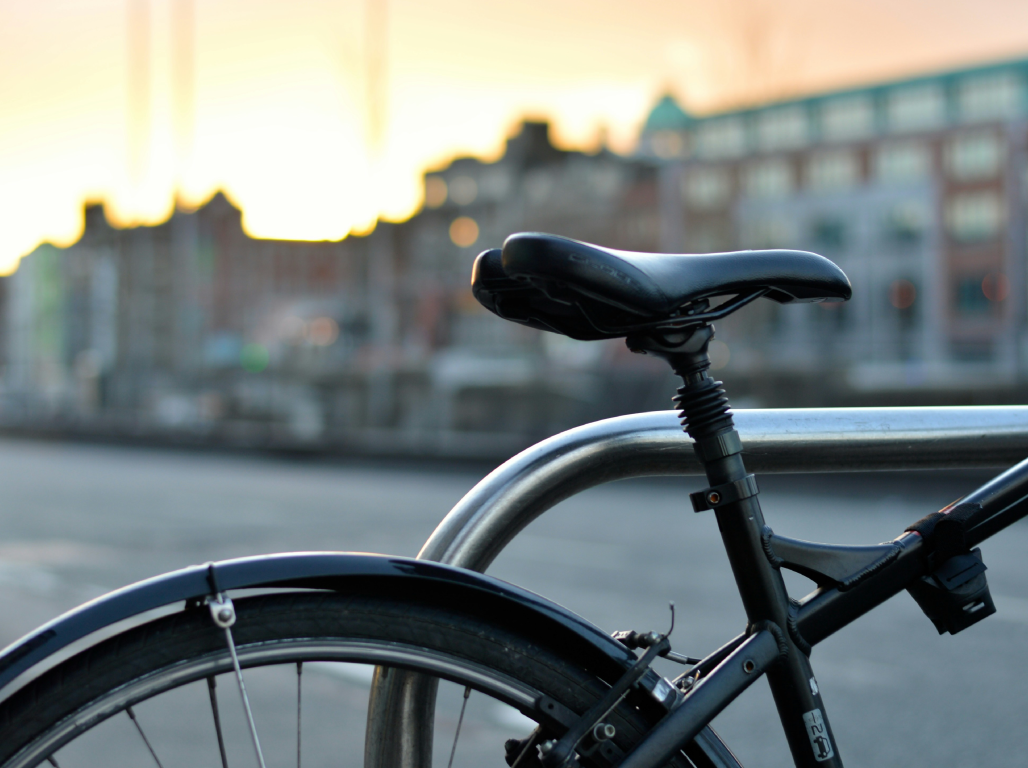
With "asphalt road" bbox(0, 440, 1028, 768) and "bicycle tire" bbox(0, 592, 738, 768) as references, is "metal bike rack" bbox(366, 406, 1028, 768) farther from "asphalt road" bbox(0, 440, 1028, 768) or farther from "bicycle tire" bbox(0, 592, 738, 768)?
"asphalt road" bbox(0, 440, 1028, 768)

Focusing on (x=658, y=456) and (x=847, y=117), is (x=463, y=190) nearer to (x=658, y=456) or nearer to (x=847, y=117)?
(x=847, y=117)

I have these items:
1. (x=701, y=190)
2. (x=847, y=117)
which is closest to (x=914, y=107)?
(x=847, y=117)

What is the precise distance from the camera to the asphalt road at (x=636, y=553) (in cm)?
408

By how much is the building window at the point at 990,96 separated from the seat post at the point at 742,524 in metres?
72.9

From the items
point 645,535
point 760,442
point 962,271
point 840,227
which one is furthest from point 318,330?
point 760,442

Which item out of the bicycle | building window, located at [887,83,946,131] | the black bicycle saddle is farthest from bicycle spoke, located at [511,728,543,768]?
building window, located at [887,83,946,131]

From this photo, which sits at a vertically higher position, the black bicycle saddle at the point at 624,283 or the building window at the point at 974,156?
the building window at the point at 974,156

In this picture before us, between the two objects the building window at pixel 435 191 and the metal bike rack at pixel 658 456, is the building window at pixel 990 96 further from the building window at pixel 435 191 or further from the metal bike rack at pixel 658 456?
the metal bike rack at pixel 658 456

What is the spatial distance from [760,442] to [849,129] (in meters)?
74.8

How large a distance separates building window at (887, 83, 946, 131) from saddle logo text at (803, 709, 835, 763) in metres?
74.4

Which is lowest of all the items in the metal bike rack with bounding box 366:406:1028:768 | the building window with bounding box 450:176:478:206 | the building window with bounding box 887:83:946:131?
the metal bike rack with bounding box 366:406:1028:768

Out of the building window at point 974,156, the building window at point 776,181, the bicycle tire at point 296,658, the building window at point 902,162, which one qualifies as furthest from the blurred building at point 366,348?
the building window at point 974,156

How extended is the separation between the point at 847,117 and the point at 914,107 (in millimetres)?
4175

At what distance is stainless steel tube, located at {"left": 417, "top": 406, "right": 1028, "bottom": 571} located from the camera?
1347 mm
